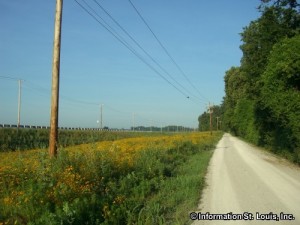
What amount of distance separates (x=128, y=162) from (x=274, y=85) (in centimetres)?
1103

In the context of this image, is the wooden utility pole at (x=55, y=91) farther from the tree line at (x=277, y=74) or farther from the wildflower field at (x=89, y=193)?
the tree line at (x=277, y=74)

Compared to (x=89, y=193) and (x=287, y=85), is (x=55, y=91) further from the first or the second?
(x=287, y=85)

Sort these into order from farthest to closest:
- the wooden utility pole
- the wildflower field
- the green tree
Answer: the green tree, the wooden utility pole, the wildflower field

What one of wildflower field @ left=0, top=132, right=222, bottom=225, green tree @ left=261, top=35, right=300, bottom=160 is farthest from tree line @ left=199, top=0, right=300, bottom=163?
wildflower field @ left=0, top=132, right=222, bottom=225

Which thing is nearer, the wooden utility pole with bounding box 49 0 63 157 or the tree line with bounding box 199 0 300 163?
the wooden utility pole with bounding box 49 0 63 157

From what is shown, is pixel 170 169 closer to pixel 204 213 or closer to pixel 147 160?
pixel 147 160

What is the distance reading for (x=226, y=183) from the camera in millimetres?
14328

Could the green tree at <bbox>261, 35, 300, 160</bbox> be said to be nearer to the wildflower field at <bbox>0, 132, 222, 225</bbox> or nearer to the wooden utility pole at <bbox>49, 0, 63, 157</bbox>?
the wildflower field at <bbox>0, 132, 222, 225</bbox>

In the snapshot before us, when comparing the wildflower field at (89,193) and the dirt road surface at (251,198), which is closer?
the wildflower field at (89,193)

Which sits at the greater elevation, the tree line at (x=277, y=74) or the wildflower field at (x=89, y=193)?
the tree line at (x=277, y=74)

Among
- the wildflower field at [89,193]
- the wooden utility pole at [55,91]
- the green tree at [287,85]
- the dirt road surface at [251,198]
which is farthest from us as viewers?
the green tree at [287,85]

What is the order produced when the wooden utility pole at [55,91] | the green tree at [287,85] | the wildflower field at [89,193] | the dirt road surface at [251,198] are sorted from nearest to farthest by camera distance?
the wildflower field at [89,193] < the dirt road surface at [251,198] < the wooden utility pole at [55,91] < the green tree at [287,85]

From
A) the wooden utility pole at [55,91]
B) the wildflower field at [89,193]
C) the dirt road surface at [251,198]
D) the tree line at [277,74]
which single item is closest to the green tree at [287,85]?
the tree line at [277,74]

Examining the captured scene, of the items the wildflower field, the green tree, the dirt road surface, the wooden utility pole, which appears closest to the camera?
the wildflower field
